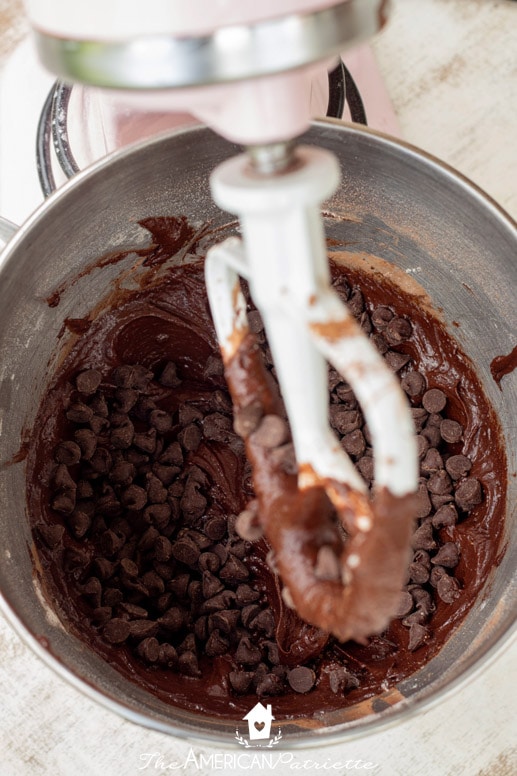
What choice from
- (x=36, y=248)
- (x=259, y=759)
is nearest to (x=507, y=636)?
(x=259, y=759)

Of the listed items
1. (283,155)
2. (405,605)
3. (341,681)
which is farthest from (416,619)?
(283,155)

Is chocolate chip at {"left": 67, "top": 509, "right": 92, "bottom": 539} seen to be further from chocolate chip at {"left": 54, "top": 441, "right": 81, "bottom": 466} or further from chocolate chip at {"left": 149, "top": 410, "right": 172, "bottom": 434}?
chocolate chip at {"left": 149, "top": 410, "right": 172, "bottom": 434}

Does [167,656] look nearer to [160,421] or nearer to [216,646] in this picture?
[216,646]

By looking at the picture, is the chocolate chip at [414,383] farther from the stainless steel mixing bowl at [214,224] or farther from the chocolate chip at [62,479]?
the chocolate chip at [62,479]

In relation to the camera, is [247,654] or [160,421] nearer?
[247,654]

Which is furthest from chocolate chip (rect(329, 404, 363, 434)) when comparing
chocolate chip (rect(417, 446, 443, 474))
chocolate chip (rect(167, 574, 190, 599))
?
chocolate chip (rect(167, 574, 190, 599))

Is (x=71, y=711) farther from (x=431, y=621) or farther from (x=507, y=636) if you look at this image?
(x=507, y=636)
